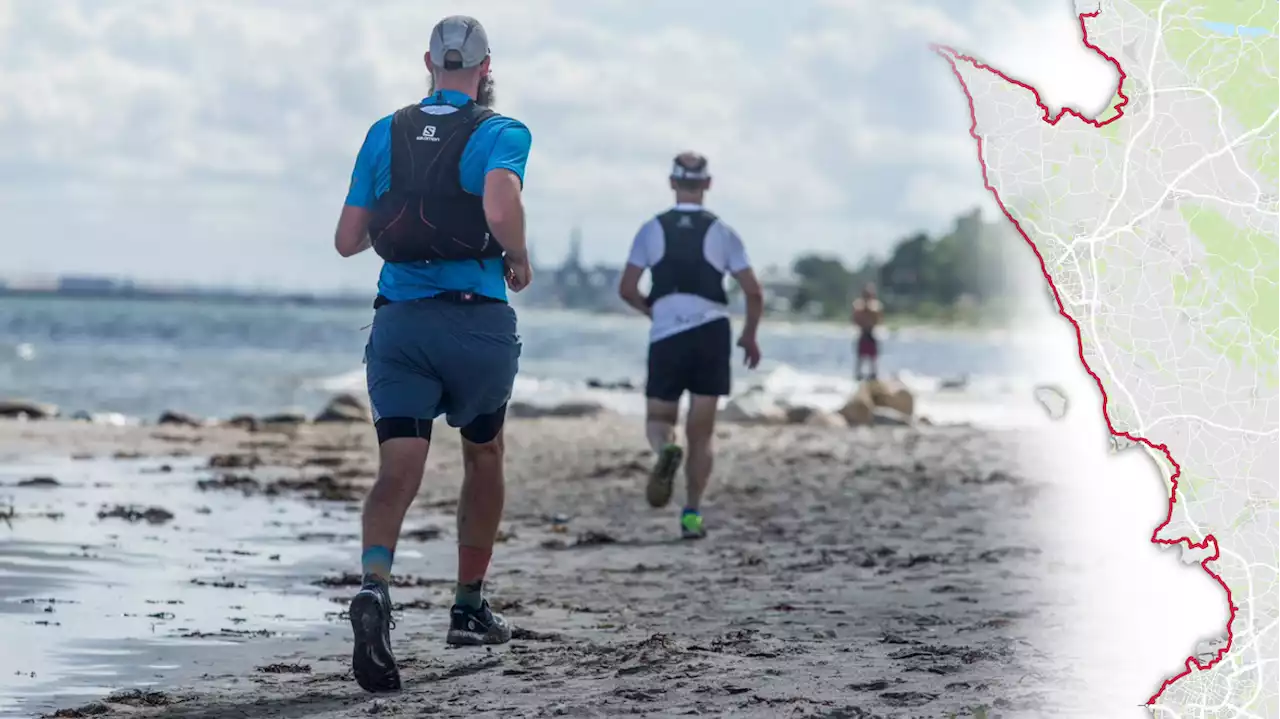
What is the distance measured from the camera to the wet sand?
14.7 ft

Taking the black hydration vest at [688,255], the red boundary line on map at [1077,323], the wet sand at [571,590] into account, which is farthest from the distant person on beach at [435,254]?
the black hydration vest at [688,255]

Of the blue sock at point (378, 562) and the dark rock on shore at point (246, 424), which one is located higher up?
the dark rock on shore at point (246, 424)

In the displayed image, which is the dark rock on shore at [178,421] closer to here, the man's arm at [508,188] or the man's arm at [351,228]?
the man's arm at [351,228]

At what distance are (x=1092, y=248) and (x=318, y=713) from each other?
2372 mm

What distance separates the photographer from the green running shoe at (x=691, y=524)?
8.59 meters

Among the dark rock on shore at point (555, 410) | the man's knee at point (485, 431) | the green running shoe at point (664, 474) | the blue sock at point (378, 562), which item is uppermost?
the dark rock on shore at point (555, 410)

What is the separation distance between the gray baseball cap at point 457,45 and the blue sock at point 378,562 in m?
1.47

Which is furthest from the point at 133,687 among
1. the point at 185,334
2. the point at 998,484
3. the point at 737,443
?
the point at 185,334

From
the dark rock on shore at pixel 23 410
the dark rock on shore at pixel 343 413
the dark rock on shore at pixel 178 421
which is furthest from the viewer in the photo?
the dark rock on shore at pixel 23 410

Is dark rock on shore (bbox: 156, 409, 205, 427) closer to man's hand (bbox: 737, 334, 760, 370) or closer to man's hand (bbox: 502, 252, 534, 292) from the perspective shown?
man's hand (bbox: 737, 334, 760, 370)

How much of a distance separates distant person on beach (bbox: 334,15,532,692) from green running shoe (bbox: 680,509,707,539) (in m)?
3.71

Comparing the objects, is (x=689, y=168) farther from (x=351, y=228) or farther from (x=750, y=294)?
(x=351, y=228)

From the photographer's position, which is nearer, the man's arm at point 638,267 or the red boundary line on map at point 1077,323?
the red boundary line on map at point 1077,323
